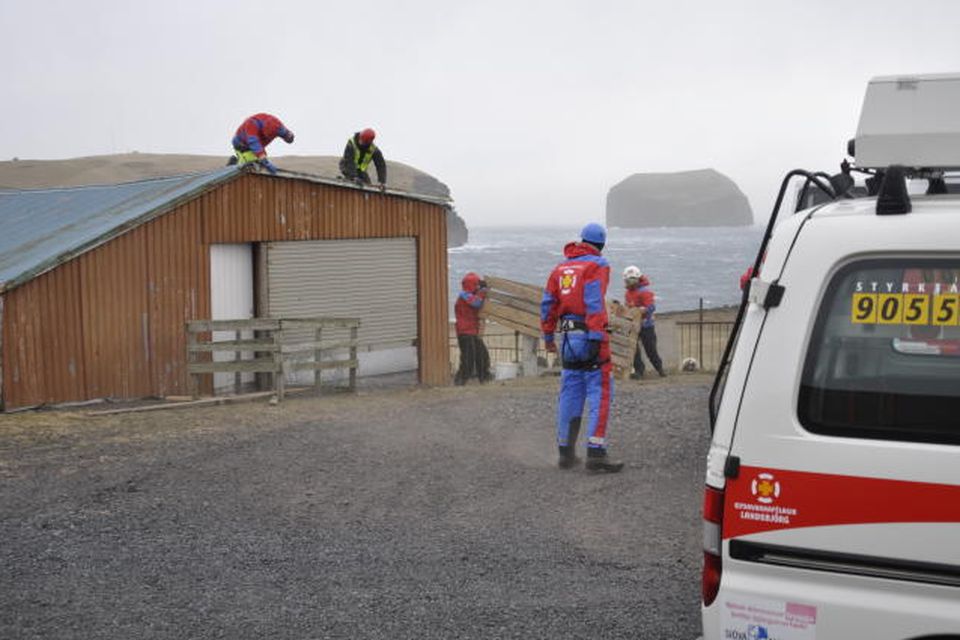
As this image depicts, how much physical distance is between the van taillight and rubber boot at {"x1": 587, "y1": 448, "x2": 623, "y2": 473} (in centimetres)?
508

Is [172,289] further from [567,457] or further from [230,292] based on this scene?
[567,457]

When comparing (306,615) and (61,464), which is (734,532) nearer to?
(306,615)

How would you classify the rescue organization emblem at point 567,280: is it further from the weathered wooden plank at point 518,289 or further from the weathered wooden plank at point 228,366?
the weathered wooden plank at point 518,289

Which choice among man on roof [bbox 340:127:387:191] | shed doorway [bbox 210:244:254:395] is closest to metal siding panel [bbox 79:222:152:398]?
shed doorway [bbox 210:244:254:395]

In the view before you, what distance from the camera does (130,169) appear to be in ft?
467

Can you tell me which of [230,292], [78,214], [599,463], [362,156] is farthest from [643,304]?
[78,214]

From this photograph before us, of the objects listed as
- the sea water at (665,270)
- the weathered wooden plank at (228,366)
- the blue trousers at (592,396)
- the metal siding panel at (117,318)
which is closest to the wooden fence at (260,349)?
the weathered wooden plank at (228,366)

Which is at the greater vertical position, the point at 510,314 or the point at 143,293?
Result: the point at 143,293

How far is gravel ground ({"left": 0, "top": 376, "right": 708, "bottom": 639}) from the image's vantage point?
5.45 meters

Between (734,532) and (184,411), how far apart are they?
1052cm

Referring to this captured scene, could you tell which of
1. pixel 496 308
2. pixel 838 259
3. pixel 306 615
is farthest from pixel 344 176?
pixel 838 259

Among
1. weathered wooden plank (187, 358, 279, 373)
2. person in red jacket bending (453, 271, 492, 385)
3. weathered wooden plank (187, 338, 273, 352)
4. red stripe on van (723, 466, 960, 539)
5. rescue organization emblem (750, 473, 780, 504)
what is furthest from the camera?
person in red jacket bending (453, 271, 492, 385)

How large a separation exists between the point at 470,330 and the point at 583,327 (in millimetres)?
10613

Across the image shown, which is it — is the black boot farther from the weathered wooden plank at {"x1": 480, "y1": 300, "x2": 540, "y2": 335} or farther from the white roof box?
the weathered wooden plank at {"x1": 480, "y1": 300, "x2": 540, "y2": 335}
